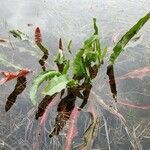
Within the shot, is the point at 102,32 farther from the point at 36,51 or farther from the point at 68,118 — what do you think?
the point at 68,118

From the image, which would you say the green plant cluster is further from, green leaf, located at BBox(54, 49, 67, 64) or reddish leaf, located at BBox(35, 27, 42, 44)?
reddish leaf, located at BBox(35, 27, 42, 44)

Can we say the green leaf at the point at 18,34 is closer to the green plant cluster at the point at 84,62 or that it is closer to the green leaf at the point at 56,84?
the green plant cluster at the point at 84,62

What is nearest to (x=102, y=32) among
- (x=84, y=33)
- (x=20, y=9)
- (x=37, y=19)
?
(x=84, y=33)

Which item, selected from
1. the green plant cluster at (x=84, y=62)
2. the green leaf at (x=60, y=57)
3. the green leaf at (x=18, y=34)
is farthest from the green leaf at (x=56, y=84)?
the green leaf at (x=18, y=34)

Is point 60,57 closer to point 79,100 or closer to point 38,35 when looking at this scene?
point 38,35

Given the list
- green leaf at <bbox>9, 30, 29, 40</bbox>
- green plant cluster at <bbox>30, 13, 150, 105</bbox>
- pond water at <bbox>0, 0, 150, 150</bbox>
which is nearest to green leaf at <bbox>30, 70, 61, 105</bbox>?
green plant cluster at <bbox>30, 13, 150, 105</bbox>

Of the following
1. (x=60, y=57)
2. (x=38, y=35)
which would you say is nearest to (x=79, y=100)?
(x=60, y=57)

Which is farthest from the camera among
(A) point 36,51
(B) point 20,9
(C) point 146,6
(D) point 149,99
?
(C) point 146,6
